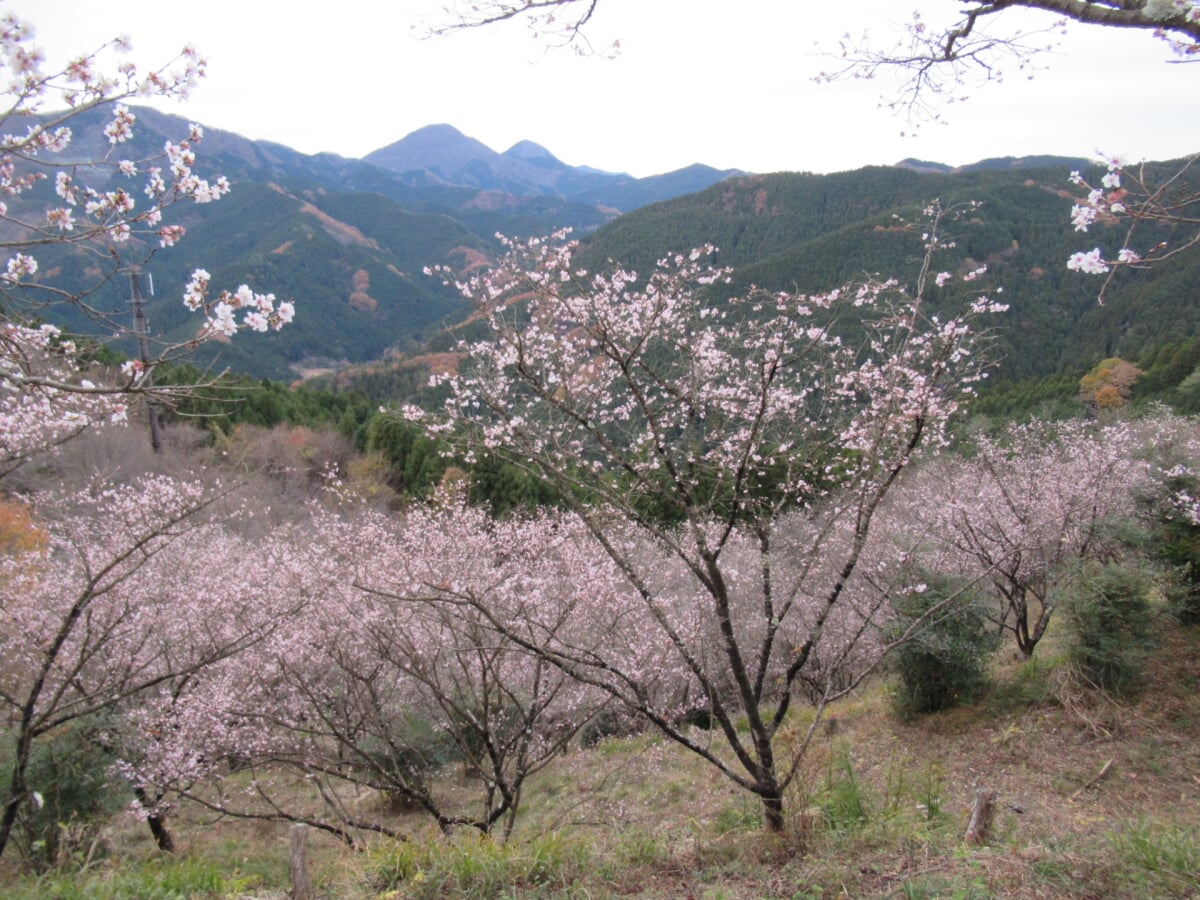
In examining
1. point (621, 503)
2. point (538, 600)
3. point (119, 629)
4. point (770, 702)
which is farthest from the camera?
point (770, 702)

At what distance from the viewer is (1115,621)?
24.4 ft

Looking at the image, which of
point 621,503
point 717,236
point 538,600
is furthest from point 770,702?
point 717,236

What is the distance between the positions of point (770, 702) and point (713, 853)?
1068 centimetres

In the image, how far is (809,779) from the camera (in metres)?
4.64

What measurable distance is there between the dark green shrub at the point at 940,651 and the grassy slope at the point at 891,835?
0.27 metres

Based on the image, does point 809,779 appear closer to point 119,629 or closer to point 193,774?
point 193,774

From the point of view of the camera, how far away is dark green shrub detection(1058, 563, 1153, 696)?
7.41 metres

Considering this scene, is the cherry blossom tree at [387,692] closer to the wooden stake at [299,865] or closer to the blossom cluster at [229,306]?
the wooden stake at [299,865]

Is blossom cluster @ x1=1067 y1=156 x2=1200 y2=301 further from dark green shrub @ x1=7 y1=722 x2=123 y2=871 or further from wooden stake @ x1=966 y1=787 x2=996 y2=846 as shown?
dark green shrub @ x1=7 y1=722 x2=123 y2=871

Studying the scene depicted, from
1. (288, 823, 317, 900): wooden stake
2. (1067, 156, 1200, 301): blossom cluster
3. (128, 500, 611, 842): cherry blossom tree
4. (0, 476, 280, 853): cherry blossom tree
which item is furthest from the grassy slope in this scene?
(1067, 156, 1200, 301): blossom cluster

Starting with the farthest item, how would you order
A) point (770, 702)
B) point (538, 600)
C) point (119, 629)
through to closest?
point (770, 702), point (119, 629), point (538, 600)

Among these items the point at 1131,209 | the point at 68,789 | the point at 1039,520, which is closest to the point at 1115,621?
the point at 1039,520

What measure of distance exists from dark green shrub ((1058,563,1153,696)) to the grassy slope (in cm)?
29

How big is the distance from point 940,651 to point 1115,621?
6.22 feet
